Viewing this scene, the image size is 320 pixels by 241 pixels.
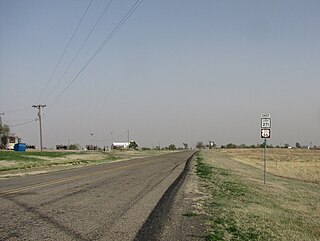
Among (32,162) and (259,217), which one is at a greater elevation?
(259,217)

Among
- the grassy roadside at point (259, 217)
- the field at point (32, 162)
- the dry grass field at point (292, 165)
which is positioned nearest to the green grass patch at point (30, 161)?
the field at point (32, 162)

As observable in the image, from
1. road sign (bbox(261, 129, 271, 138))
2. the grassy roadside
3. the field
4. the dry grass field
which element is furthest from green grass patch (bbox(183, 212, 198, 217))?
the dry grass field

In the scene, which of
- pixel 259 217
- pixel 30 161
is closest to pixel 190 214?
pixel 259 217

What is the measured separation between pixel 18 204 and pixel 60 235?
417cm

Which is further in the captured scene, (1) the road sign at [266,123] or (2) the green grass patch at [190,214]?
(1) the road sign at [266,123]

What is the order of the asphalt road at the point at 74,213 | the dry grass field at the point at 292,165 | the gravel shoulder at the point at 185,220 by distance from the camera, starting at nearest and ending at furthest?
1. the asphalt road at the point at 74,213
2. the gravel shoulder at the point at 185,220
3. the dry grass field at the point at 292,165

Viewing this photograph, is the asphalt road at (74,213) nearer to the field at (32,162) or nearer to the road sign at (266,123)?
the road sign at (266,123)

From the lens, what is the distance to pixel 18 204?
36.5ft

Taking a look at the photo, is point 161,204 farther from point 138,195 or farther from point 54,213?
point 54,213

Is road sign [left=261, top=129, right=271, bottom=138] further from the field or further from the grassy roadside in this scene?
the field

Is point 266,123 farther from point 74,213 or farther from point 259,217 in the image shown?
point 74,213

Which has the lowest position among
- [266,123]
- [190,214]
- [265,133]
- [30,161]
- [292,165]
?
[292,165]

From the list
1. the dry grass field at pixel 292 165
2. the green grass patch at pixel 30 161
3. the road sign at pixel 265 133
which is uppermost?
the road sign at pixel 265 133

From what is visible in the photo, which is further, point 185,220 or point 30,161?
point 30,161
